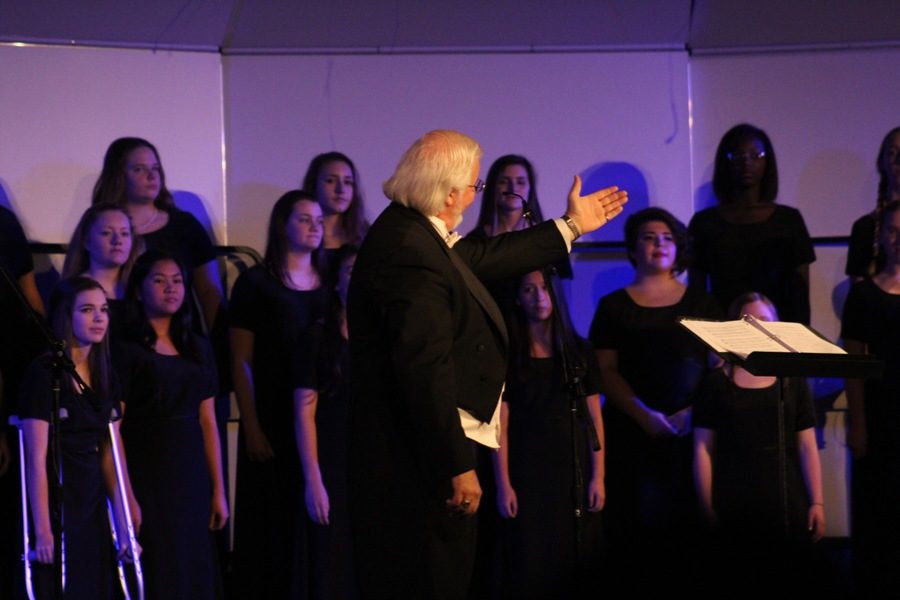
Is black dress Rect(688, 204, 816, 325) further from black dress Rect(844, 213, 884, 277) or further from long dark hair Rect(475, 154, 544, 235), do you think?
long dark hair Rect(475, 154, 544, 235)

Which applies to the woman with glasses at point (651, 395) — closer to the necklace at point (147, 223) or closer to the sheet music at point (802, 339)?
the sheet music at point (802, 339)

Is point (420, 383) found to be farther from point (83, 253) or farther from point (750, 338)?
point (83, 253)

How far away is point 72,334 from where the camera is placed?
15.4ft

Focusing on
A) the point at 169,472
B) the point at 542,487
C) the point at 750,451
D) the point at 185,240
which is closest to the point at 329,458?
the point at 169,472

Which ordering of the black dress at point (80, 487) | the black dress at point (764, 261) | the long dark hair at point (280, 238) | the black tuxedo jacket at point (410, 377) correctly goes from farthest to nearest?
1. the black dress at point (764, 261)
2. the long dark hair at point (280, 238)
3. the black dress at point (80, 487)
4. the black tuxedo jacket at point (410, 377)

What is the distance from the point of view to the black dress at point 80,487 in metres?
4.53

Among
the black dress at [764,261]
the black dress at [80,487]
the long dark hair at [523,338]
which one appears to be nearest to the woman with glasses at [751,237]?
the black dress at [764,261]

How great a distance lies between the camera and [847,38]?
6332mm

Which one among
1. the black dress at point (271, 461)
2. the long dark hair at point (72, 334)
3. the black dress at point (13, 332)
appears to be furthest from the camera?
the black dress at point (271, 461)

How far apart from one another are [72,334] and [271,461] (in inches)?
39.5

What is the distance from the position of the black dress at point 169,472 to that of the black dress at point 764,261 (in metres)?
2.34

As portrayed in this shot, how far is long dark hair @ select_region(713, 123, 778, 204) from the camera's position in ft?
18.9

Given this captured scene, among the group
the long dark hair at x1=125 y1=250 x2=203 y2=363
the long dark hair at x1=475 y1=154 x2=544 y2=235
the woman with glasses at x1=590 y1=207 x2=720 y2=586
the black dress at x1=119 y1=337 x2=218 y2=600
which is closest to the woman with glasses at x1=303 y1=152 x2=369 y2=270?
the long dark hair at x1=475 y1=154 x2=544 y2=235

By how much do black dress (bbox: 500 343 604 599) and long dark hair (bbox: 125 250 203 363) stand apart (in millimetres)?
1298
